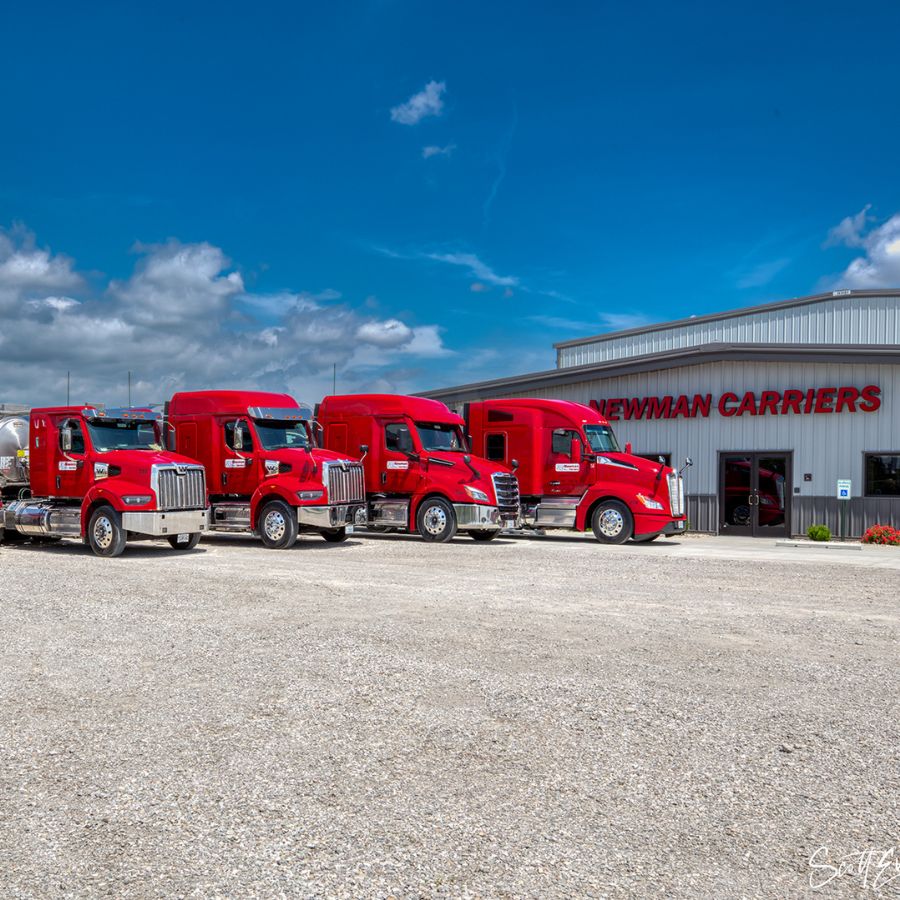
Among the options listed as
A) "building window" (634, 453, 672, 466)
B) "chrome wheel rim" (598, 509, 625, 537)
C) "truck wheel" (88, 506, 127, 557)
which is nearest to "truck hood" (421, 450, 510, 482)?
"chrome wheel rim" (598, 509, 625, 537)

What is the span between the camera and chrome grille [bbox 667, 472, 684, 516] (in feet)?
63.0

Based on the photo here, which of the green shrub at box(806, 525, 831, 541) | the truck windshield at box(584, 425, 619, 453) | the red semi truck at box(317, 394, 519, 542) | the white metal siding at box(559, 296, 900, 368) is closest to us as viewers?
the red semi truck at box(317, 394, 519, 542)

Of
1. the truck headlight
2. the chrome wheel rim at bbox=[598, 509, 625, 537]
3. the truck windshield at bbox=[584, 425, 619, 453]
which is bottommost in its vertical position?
the chrome wheel rim at bbox=[598, 509, 625, 537]

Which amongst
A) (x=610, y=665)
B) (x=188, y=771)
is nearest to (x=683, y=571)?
(x=610, y=665)

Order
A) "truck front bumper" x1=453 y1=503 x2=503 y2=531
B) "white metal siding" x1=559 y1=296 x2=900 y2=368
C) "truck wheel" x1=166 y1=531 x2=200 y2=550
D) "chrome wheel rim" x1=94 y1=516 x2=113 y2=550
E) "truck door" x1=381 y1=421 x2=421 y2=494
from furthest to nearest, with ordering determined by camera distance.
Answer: "white metal siding" x1=559 y1=296 x2=900 y2=368 → "truck door" x1=381 y1=421 x2=421 y2=494 → "truck front bumper" x1=453 y1=503 x2=503 y2=531 → "truck wheel" x1=166 y1=531 x2=200 y2=550 → "chrome wheel rim" x1=94 y1=516 x2=113 y2=550

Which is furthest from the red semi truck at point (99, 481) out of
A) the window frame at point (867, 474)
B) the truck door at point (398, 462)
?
the window frame at point (867, 474)

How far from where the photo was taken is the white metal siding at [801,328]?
98.1 ft

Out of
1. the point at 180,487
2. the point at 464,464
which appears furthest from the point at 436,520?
the point at 180,487

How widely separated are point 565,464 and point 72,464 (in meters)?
10.5

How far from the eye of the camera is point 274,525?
17062 millimetres

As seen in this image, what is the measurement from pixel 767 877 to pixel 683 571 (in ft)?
33.7

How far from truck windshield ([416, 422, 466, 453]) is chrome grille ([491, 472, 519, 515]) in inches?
49.1

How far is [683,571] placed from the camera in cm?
1349

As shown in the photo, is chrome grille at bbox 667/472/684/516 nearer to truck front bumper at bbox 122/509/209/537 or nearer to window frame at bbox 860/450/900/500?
window frame at bbox 860/450/900/500
